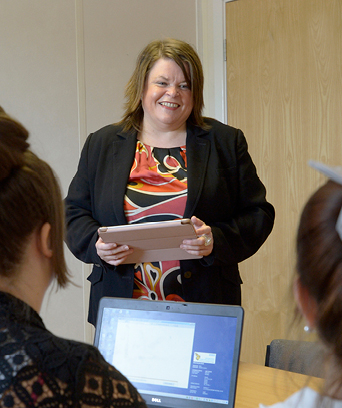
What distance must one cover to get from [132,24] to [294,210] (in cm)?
165

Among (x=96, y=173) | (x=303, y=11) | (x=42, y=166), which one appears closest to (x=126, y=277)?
(x=96, y=173)

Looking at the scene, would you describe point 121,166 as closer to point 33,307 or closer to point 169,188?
point 169,188

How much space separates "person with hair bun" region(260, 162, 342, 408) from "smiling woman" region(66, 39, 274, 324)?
3.46 feet

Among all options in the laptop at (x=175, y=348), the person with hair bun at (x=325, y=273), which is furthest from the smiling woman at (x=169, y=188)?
the person with hair bun at (x=325, y=273)

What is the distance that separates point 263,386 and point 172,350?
0.38 m

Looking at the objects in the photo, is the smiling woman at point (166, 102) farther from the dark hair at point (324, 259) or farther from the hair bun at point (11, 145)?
the dark hair at point (324, 259)

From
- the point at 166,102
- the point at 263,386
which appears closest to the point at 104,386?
the point at 263,386

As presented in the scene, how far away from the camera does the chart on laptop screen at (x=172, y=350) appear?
1118 mm

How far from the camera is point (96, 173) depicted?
1989mm

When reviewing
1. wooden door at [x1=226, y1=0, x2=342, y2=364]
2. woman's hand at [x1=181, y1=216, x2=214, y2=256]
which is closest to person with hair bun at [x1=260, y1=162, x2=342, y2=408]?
woman's hand at [x1=181, y1=216, x2=214, y2=256]

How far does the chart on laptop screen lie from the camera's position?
112 centimetres

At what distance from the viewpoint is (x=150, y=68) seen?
2.01 metres

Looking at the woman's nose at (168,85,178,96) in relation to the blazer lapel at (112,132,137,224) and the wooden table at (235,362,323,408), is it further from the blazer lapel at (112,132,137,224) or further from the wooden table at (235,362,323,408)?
the wooden table at (235,362,323,408)

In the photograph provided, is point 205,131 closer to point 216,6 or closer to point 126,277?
point 126,277
